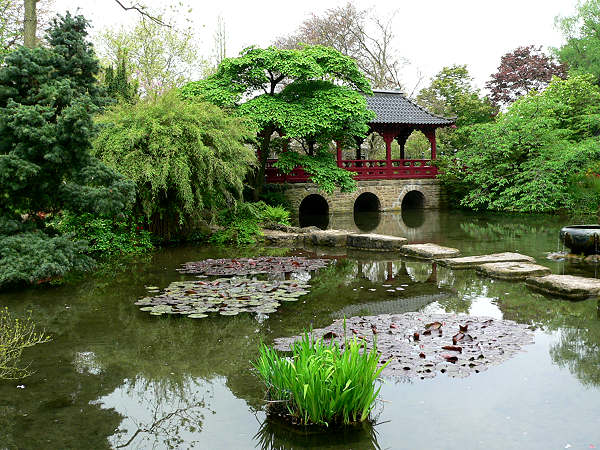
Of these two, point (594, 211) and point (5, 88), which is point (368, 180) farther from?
point (5, 88)

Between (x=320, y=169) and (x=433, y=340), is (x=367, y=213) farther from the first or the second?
(x=433, y=340)

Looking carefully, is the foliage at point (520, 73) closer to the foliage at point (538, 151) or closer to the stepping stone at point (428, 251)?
the foliage at point (538, 151)

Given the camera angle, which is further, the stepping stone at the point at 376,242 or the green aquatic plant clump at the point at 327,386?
the stepping stone at the point at 376,242

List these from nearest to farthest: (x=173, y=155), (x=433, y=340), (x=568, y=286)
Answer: (x=433, y=340)
(x=568, y=286)
(x=173, y=155)

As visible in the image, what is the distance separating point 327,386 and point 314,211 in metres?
21.7

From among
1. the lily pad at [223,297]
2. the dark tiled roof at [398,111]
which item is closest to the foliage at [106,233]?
the lily pad at [223,297]

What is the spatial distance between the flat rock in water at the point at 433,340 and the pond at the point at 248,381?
0.47ft

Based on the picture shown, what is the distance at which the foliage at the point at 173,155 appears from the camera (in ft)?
35.5

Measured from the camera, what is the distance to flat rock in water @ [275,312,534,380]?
4.41 meters

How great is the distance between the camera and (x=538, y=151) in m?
20.0

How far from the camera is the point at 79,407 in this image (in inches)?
150

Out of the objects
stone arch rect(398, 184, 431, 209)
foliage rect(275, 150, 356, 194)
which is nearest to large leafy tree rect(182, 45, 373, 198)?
foliage rect(275, 150, 356, 194)

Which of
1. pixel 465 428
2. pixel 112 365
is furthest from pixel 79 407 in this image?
pixel 465 428

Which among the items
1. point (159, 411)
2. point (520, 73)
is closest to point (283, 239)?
point (159, 411)
